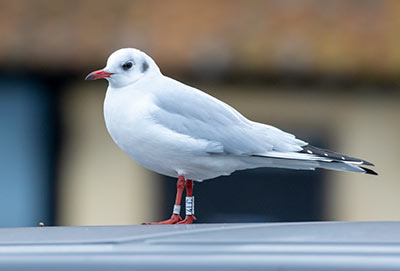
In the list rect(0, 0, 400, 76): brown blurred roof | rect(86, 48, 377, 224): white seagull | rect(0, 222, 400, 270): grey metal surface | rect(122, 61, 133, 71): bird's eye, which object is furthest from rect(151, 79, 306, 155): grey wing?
rect(0, 0, 400, 76): brown blurred roof

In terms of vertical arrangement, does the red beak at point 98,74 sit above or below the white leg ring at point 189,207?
above

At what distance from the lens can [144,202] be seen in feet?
20.9

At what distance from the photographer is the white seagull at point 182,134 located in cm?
265

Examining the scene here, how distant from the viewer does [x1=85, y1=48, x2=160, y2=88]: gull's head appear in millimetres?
2736

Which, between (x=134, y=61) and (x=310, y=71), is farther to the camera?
(x=310, y=71)

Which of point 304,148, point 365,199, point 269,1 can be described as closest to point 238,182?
point 365,199

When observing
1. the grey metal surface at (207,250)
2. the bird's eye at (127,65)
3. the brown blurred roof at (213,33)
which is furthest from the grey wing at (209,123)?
the brown blurred roof at (213,33)

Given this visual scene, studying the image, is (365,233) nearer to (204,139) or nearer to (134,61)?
(204,139)

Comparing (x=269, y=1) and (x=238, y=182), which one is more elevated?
(x=269, y=1)

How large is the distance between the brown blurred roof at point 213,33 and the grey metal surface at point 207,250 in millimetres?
4113

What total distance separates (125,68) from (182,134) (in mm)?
257

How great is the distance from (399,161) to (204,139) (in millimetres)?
4000

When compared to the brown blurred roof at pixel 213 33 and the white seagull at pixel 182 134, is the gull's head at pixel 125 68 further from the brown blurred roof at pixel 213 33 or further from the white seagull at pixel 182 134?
the brown blurred roof at pixel 213 33

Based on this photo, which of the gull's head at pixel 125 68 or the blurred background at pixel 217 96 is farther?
the blurred background at pixel 217 96
